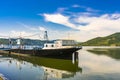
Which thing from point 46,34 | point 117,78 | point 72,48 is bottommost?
point 117,78

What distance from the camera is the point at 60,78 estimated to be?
29.9m

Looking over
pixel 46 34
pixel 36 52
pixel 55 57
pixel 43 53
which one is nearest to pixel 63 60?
pixel 55 57

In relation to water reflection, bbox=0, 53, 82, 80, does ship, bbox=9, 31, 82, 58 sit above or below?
above

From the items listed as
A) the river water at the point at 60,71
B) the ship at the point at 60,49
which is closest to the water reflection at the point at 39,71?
the river water at the point at 60,71

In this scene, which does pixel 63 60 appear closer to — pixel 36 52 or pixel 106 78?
pixel 36 52

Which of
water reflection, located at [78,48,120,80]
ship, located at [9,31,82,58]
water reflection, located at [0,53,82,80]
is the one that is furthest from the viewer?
ship, located at [9,31,82,58]

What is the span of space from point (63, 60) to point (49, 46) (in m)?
8.68

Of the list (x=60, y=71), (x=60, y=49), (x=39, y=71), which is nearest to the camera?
(x=60, y=71)

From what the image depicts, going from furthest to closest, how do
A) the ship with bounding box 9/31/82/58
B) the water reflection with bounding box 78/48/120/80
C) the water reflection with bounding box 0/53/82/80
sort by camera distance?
the ship with bounding box 9/31/82/58, the water reflection with bounding box 0/53/82/80, the water reflection with bounding box 78/48/120/80

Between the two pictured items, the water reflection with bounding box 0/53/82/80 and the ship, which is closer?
the water reflection with bounding box 0/53/82/80

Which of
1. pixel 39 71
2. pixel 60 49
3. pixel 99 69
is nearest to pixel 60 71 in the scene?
pixel 39 71

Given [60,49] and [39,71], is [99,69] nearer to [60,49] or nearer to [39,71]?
[39,71]

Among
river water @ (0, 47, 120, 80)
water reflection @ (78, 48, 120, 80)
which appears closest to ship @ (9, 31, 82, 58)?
river water @ (0, 47, 120, 80)

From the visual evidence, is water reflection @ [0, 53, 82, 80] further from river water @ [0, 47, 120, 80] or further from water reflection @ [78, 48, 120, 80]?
water reflection @ [78, 48, 120, 80]
